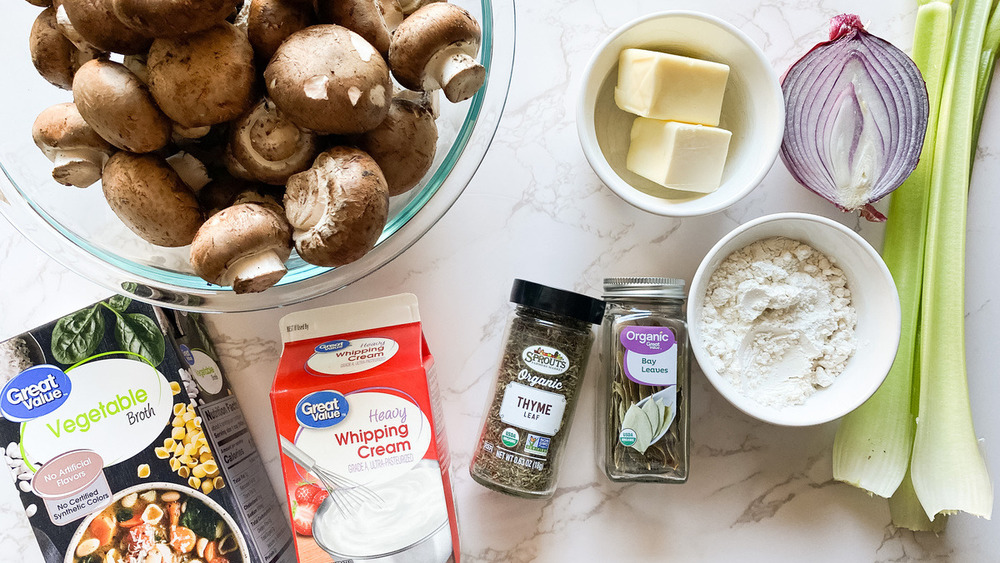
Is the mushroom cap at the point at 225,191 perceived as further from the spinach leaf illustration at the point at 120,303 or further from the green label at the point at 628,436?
the green label at the point at 628,436

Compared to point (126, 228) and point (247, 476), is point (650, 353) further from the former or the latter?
point (126, 228)

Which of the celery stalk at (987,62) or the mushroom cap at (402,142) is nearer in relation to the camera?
the mushroom cap at (402,142)

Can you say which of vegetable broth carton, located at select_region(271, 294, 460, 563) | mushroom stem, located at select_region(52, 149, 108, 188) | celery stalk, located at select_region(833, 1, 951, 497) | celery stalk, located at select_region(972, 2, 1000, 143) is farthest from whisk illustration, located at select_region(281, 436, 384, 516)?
celery stalk, located at select_region(972, 2, 1000, 143)

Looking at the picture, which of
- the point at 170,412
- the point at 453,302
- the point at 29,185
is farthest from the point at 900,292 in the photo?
the point at 29,185

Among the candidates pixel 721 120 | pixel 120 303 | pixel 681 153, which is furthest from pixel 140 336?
pixel 721 120

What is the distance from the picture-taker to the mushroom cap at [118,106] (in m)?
0.60

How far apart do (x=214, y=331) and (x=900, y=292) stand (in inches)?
38.4

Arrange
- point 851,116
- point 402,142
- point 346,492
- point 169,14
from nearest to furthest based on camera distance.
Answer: point 169,14
point 402,142
point 346,492
point 851,116

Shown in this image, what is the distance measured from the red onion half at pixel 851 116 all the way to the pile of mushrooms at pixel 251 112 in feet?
1.61

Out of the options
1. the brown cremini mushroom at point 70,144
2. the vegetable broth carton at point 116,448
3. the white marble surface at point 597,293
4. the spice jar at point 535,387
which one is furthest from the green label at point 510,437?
the brown cremini mushroom at point 70,144

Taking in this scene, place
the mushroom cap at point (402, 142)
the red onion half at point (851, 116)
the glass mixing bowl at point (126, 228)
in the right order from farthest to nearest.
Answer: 1. the red onion half at point (851, 116)
2. the glass mixing bowl at point (126, 228)
3. the mushroom cap at point (402, 142)

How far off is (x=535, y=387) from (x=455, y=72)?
0.43m

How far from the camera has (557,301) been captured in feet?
2.82

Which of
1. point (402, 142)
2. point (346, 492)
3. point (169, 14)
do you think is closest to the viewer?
point (169, 14)
